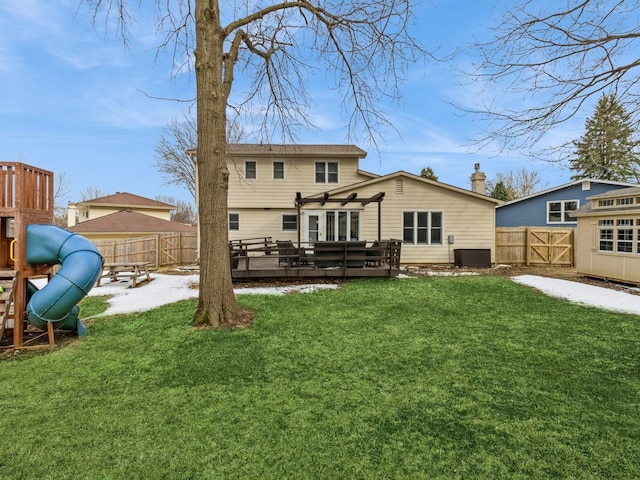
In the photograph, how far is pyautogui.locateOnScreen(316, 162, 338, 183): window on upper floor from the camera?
1678cm

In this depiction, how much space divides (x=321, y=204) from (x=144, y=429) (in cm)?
1194

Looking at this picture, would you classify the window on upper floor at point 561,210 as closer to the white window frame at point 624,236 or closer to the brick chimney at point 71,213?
the white window frame at point 624,236

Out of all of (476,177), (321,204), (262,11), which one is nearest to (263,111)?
(262,11)

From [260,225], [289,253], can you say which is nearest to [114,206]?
[260,225]

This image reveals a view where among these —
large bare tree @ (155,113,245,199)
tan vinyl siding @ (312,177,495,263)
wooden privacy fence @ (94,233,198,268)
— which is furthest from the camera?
large bare tree @ (155,113,245,199)

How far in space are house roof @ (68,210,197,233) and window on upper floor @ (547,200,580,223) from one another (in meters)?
28.6

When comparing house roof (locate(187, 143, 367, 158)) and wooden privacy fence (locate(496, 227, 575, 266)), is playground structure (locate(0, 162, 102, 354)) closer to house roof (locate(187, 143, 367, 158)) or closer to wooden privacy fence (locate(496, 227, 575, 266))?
house roof (locate(187, 143, 367, 158))

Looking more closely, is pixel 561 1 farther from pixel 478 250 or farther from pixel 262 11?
pixel 478 250

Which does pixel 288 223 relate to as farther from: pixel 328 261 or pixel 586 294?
pixel 586 294

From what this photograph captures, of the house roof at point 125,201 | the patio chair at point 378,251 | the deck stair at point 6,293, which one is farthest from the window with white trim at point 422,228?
the house roof at point 125,201

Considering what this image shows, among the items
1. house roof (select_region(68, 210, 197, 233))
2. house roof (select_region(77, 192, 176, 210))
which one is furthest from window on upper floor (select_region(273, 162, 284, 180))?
house roof (select_region(77, 192, 176, 210))

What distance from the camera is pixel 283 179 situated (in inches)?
653

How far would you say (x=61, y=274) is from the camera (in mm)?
5125

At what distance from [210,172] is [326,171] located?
11357 millimetres
